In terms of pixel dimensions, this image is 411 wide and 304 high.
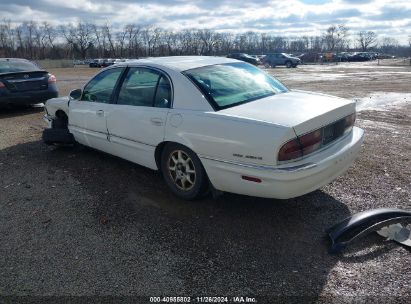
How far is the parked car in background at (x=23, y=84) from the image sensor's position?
927 centimetres

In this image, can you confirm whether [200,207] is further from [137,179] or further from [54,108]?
[54,108]

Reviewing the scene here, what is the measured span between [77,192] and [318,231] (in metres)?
2.81

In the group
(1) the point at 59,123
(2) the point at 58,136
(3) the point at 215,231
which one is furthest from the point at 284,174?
(1) the point at 59,123

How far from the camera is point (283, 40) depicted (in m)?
144

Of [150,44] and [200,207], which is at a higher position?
[150,44]

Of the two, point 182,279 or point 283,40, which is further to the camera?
point 283,40

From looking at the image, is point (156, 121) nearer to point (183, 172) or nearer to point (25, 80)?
point (183, 172)

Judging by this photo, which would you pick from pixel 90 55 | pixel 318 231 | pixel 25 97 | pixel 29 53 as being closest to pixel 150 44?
pixel 90 55

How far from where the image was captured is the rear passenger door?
4.11 meters

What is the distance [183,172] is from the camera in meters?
4.01

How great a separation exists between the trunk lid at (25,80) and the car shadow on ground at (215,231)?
17.7 ft

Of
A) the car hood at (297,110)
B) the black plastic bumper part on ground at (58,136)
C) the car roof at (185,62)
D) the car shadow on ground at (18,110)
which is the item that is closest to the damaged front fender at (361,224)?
the car hood at (297,110)

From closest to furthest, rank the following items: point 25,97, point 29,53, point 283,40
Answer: point 25,97
point 29,53
point 283,40

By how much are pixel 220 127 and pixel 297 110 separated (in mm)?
771
